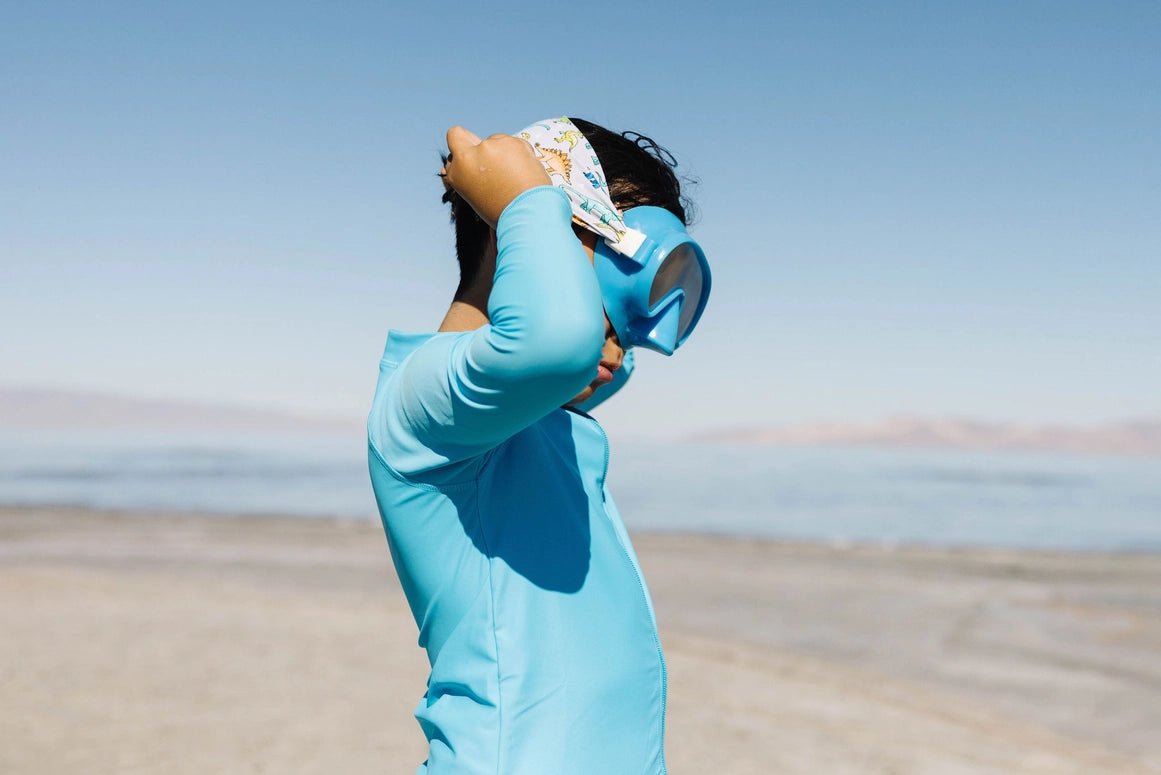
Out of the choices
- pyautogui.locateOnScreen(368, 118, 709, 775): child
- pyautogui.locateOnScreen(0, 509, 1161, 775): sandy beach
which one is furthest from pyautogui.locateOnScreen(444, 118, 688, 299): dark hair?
pyautogui.locateOnScreen(0, 509, 1161, 775): sandy beach

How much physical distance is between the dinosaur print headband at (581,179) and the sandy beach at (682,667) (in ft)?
13.1

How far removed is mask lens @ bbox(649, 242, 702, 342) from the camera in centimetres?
134

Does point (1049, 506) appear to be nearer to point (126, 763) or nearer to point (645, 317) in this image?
point (126, 763)

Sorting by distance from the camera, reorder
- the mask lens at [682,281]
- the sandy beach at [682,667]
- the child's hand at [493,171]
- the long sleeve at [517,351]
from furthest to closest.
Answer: the sandy beach at [682,667]
the mask lens at [682,281]
the child's hand at [493,171]
the long sleeve at [517,351]

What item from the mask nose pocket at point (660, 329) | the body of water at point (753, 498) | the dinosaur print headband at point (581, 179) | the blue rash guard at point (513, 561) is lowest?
the body of water at point (753, 498)

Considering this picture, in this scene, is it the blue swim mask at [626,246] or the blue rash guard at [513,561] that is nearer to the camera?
the blue rash guard at [513,561]

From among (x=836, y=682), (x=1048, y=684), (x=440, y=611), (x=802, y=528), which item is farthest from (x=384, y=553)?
(x=440, y=611)

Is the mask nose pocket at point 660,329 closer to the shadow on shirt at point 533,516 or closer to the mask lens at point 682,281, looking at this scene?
the mask lens at point 682,281

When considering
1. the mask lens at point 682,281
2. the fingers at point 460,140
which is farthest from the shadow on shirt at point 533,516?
the fingers at point 460,140

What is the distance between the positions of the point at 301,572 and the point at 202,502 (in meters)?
12.6

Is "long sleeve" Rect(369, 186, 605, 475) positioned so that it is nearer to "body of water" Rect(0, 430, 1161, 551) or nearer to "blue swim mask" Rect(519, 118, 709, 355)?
"blue swim mask" Rect(519, 118, 709, 355)

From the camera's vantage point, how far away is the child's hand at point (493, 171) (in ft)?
3.85

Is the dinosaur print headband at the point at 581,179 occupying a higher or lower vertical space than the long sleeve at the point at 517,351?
higher

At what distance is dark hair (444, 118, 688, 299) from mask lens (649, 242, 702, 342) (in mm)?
80
